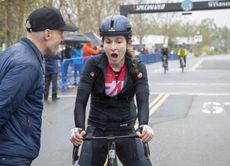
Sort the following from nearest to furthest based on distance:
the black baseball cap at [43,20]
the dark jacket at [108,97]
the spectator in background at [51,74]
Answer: the black baseball cap at [43,20] → the dark jacket at [108,97] → the spectator in background at [51,74]

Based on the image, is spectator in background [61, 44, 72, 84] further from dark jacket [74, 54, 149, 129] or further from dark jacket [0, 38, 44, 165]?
dark jacket [0, 38, 44, 165]

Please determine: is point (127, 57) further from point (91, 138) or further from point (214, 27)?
point (214, 27)

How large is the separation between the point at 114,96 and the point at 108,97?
0.05 m

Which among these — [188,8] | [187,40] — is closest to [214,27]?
[187,40]

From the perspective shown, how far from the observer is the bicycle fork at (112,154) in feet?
11.7

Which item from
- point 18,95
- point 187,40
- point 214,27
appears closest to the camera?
point 18,95

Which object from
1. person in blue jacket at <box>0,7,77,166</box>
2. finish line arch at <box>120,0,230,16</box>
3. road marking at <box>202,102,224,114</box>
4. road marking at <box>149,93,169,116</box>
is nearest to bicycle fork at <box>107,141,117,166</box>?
person in blue jacket at <box>0,7,77,166</box>

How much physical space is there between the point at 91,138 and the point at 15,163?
669 mm

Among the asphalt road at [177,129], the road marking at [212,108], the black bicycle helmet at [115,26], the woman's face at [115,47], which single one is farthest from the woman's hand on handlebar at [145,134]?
the road marking at [212,108]

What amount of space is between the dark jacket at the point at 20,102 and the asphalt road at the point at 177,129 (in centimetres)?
414

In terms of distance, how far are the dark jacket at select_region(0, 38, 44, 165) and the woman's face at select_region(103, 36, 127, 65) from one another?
2.31 feet

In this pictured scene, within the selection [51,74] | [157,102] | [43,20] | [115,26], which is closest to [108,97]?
[115,26]

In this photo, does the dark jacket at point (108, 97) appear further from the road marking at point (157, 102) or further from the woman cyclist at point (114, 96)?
the road marking at point (157, 102)

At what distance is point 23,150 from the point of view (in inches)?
122
